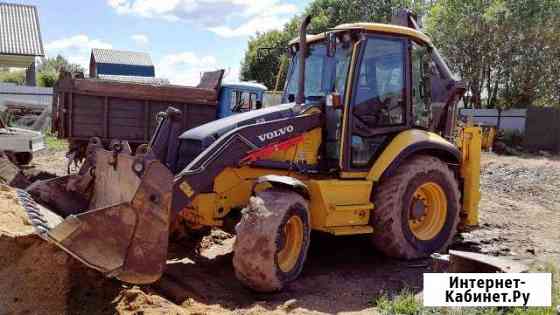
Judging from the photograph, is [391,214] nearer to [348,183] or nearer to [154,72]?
[348,183]

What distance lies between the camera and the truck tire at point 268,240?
196 inches

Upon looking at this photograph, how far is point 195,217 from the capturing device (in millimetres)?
5703

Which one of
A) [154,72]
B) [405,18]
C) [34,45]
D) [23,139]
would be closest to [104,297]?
[405,18]

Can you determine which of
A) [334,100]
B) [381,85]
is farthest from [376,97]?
[334,100]

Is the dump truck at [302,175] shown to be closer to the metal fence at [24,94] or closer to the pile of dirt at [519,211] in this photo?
the pile of dirt at [519,211]

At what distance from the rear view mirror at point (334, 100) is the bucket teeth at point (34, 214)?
3.19 metres

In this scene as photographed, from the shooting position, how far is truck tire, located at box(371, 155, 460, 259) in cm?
641

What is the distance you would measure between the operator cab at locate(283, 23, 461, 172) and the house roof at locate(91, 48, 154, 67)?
33078mm

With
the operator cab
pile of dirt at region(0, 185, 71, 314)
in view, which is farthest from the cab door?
pile of dirt at region(0, 185, 71, 314)

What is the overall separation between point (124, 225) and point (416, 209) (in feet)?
11.9

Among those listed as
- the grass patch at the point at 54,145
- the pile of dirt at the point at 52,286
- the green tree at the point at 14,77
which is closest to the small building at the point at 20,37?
the grass patch at the point at 54,145

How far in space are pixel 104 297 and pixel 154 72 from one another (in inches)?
1395

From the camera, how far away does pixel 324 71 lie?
21.8ft

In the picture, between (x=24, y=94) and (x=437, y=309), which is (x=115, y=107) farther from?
(x=24, y=94)
